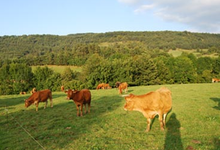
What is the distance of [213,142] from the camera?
22.0ft

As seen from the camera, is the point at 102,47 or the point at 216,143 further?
the point at 102,47

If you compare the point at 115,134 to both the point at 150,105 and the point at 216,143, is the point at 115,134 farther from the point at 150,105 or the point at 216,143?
the point at 216,143

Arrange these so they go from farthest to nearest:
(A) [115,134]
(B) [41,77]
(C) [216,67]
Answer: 1. (C) [216,67]
2. (B) [41,77]
3. (A) [115,134]

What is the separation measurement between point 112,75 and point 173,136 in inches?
1842

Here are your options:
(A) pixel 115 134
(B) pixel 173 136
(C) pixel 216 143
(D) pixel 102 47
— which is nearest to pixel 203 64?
(D) pixel 102 47

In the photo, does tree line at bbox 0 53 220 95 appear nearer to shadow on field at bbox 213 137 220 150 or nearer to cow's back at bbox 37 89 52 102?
cow's back at bbox 37 89 52 102

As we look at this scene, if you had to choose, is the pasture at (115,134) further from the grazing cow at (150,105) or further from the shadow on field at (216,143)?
the grazing cow at (150,105)

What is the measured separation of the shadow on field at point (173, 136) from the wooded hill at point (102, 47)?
7285 centimetres

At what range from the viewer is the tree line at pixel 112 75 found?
5359 centimetres

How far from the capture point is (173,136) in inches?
300

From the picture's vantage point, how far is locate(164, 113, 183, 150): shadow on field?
6629 millimetres

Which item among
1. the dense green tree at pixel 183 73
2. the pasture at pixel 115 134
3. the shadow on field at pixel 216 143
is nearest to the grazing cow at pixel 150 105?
the pasture at pixel 115 134

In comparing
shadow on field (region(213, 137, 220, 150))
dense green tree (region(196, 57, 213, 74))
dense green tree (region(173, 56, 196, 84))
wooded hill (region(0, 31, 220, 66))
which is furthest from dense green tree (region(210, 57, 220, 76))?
shadow on field (region(213, 137, 220, 150))

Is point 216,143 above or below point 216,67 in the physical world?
above
